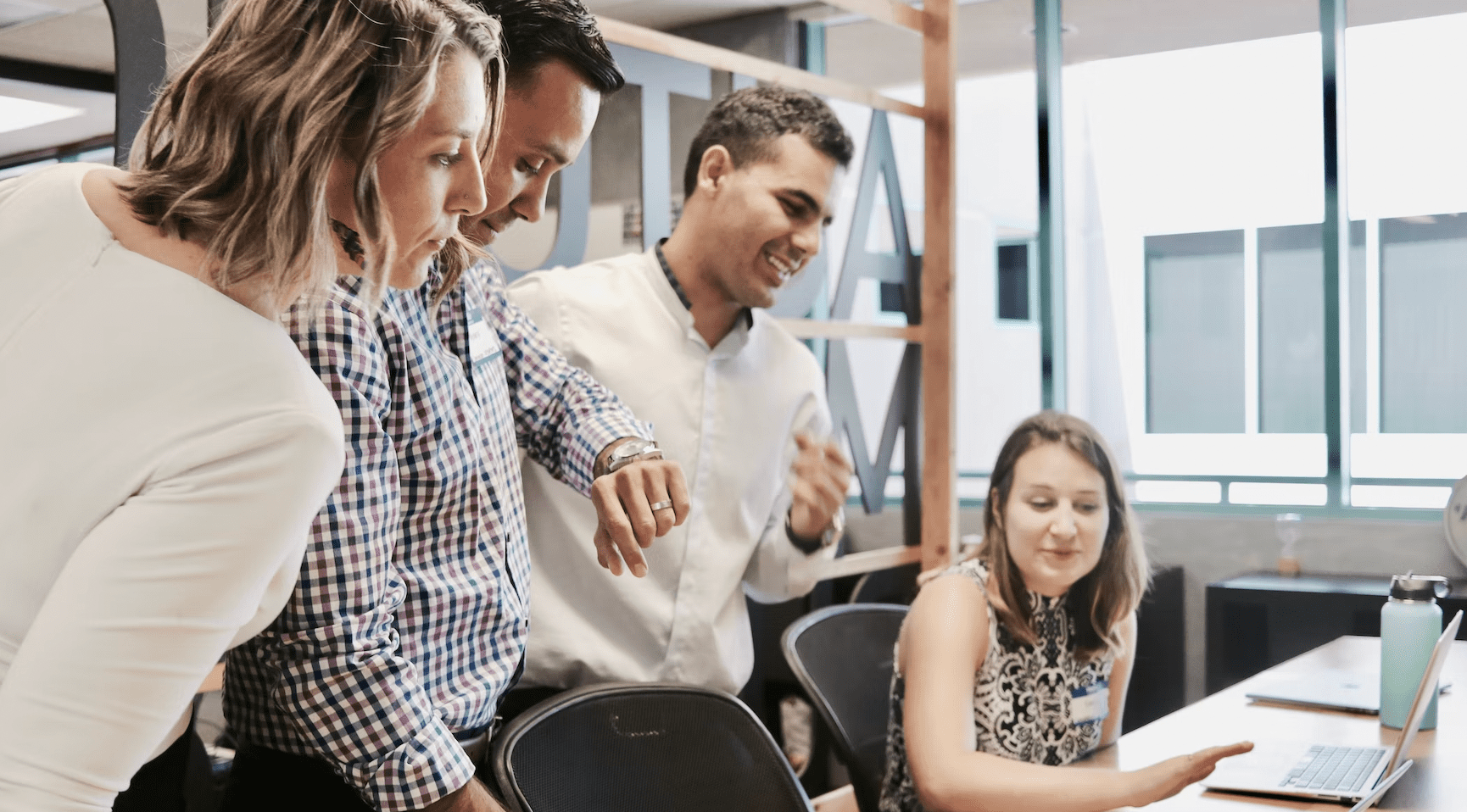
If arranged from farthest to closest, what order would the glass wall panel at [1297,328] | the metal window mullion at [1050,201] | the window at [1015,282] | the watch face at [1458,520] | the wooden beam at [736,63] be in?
the window at [1015,282] < the metal window mullion at [1050,201] < the glass wall panel at [1297,328] < the watch face at [1458,520] < the wooden beam at [736,63]

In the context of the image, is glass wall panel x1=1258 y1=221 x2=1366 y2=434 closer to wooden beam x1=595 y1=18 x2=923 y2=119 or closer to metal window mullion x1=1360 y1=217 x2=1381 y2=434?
metal window mullion x1=1360 y1=217 x2=1381 y2=434

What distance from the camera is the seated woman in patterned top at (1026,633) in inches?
74.4

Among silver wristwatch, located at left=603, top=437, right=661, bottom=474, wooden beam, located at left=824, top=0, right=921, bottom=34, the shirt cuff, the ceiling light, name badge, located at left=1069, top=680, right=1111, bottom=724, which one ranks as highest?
wooden beam, located at left=824, top=0, right=921, bottom=34

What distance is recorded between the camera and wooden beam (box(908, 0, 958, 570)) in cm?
364

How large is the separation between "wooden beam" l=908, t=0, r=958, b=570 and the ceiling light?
2.44 metres

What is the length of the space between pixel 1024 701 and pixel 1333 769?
468mm

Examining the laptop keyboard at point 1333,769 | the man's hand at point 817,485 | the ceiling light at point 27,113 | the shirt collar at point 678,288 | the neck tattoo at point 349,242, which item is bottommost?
the laptop keyboard at point 1333,769

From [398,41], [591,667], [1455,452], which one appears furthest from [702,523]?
[1455,452]

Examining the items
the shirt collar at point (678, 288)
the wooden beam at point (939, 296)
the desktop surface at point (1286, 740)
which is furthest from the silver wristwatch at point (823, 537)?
the wooden beam at point (939, 296)

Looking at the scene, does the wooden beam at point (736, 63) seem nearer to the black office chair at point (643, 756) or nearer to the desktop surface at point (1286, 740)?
the black office chair at point (643, 756)

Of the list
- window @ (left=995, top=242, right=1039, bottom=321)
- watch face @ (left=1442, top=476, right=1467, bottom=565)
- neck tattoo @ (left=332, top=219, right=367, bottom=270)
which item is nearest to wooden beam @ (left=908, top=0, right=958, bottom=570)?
window @ (left=995, top=242, right=1039, bottom=321)

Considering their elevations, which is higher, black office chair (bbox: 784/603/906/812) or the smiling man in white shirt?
the smiling man in white shirt

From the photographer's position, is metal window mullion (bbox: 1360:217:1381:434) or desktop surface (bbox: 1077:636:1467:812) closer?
desktop surface (bbox: 1077:636:1467:812)

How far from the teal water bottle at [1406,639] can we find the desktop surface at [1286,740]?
47 millimetres
